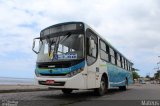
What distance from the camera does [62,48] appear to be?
13.4 m

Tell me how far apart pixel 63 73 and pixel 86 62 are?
120 cm

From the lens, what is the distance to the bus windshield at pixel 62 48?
13172 mm

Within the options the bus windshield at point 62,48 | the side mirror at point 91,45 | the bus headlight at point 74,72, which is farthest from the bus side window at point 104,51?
the bus headlight at point 74,72

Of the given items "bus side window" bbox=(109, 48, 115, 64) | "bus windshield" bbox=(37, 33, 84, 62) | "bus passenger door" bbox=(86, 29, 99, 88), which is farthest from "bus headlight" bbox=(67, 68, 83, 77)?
"bus side window" bbox=(109, 48, 115, 64)

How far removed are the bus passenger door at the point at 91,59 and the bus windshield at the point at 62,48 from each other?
480mm

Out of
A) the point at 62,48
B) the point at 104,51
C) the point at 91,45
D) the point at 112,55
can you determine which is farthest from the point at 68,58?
the point at 112,55

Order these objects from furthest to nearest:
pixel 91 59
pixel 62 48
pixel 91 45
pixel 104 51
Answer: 1. pixel 104 51
2. pixel 91 59
3. pixel 91 45
4. pixel 62 48

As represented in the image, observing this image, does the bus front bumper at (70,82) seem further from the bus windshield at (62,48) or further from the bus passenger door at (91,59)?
the bus windshield at (62,48)

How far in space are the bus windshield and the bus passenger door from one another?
1.58 feet

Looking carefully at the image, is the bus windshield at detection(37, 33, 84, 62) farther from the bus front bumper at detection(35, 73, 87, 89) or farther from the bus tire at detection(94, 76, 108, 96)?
the bus tire at detection(94, 76, 108, 96)

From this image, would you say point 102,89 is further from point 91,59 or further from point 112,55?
point 112,55

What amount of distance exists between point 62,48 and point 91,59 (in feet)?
5.13

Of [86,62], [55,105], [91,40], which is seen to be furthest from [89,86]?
[55,105]

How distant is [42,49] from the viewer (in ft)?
46.5
